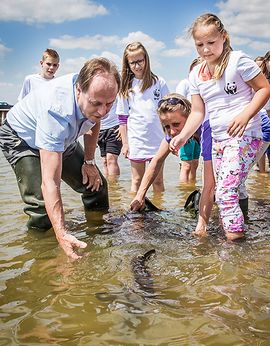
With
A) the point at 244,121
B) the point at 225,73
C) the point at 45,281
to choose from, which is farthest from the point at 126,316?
the point at 225,73

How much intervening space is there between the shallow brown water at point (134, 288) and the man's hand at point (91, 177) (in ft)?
1.23

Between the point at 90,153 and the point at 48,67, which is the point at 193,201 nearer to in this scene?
the point at 90,153

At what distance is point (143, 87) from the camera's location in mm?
5805

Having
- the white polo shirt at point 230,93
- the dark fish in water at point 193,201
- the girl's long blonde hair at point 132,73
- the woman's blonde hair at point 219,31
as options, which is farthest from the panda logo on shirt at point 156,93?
the woman's blonde hair at point 219,31

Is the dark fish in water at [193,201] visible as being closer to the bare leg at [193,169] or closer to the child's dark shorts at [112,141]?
the bare leg at [193,169]

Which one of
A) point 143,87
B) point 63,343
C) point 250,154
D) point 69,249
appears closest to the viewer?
point 63,343

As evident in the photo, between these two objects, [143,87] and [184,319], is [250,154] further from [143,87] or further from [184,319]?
[143,87]

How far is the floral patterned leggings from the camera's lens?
11.6ft

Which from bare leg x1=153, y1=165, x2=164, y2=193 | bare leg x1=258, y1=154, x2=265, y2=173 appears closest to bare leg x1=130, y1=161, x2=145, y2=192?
bare leg x1=153, y1=165, x2=164, y2=193

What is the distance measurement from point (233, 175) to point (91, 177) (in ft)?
4.84

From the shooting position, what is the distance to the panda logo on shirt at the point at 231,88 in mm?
3492

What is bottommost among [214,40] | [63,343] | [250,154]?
[63,343]

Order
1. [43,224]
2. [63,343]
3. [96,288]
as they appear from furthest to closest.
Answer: [43,224] < [96,288] < [63,343]

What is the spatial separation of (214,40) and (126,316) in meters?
2.33
